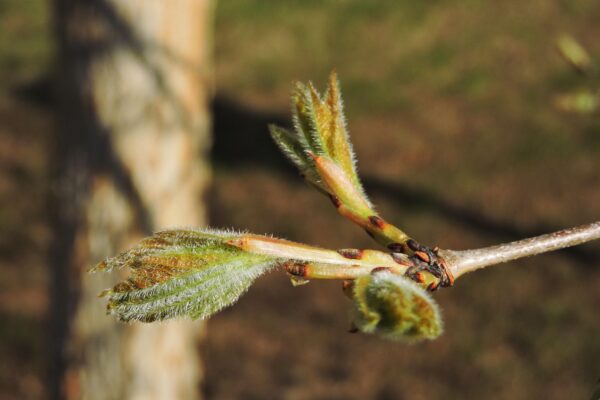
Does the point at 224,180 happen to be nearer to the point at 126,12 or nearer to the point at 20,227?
the point at 20,227

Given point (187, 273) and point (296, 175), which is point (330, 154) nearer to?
point (187, 273)

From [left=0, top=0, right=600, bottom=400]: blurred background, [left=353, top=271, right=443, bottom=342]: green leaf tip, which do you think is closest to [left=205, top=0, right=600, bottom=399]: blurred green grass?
[left=0, top=0, right=600, bottom=400]: blurred background

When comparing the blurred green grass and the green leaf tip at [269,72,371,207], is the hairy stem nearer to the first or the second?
the green leaf tip at [269,72,371,207]

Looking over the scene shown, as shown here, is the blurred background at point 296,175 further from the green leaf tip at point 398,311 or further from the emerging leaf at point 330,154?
the green leaf tip at point 398,311

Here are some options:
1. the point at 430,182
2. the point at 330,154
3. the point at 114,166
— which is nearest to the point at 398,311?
the point at 330,154

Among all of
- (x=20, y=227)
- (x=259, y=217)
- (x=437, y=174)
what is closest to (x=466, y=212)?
(x=437, y=174)

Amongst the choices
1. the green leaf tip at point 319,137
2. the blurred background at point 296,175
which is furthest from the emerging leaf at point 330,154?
the blurred background at point 296,175

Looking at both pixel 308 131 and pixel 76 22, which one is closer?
pixel 308 131
